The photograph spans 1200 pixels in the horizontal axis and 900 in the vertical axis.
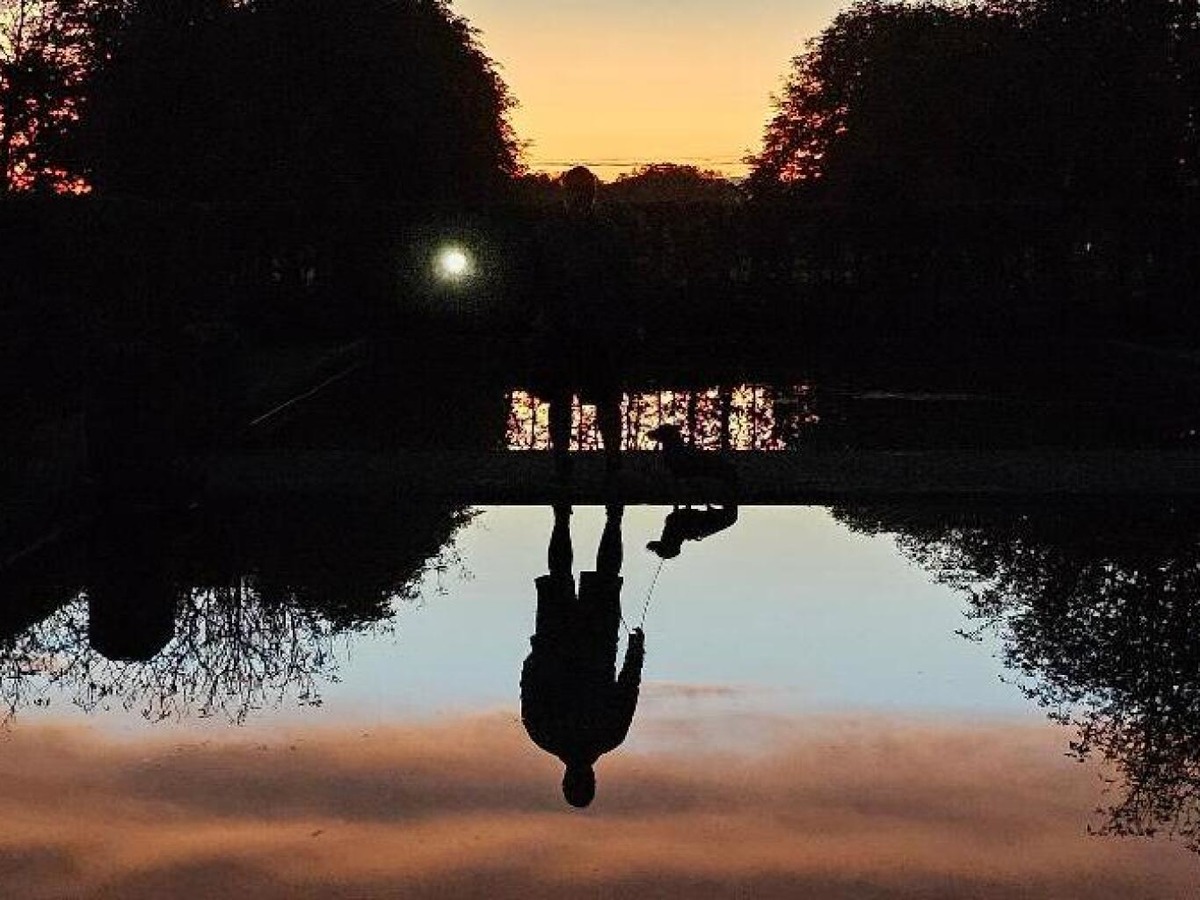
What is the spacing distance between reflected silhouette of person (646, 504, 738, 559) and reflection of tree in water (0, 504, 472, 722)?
130 cm

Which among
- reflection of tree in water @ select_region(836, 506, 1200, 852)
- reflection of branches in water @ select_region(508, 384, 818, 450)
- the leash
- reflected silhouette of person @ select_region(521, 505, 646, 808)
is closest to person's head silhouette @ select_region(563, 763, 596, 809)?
reflected silhouette of person @ select_region(521, 505, 646, 808)

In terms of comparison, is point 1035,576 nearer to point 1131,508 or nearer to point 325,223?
point 1131,508

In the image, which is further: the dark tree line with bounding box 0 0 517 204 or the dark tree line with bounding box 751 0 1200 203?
the dark tree line with bounding box 751 0 1200 203

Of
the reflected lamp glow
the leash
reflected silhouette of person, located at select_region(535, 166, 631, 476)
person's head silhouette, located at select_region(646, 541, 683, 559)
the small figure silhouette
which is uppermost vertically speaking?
reflected silhouette of person, located at select_region(535, 166, 631, 476)

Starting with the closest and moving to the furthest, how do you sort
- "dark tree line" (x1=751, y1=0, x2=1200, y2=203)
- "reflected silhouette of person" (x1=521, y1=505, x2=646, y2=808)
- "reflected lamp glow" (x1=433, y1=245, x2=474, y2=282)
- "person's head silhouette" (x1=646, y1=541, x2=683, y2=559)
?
"reflected silhouette of person" (x1=521, y1=505, x2=646, y2=808) → "person's head silhouette" (x1=646, y1=541, x2=683, y2=559) → "reflected lamp glow" (x1=433, y1=245, x2=474, y2=282) → "dark tree line" (x1=751, y1=0, x2=1200, y2=203)

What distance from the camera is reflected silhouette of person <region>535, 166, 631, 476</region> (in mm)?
12555

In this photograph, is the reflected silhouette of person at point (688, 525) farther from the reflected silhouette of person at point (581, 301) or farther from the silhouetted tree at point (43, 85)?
the silhouetted tree at point (43, 85)

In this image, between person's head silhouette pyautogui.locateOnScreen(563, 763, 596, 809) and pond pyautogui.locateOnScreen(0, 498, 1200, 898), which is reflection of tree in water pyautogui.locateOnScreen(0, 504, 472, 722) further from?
person's head silhouette pyautogui.locateOnScreen(563, 763, 596, 809)

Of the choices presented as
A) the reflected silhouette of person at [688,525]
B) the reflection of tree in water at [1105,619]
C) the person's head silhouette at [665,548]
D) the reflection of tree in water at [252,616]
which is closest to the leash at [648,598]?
the person's head silhouette at [665,548]

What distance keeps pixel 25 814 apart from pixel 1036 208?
38.7 meters

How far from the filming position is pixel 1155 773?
695 cm

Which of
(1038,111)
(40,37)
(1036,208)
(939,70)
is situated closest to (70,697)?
(1036,208)

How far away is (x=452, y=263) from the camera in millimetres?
43031

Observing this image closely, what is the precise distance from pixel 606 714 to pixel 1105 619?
3.53 metres
